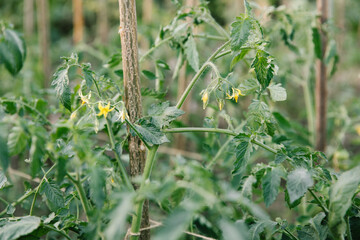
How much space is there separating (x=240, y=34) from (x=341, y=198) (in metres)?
0.46

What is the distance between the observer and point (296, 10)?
140 cm

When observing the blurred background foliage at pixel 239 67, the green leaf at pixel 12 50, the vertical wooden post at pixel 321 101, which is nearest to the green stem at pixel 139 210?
the blurred background foliage at pixel 239 67

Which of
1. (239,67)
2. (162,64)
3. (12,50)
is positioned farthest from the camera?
(239,67)

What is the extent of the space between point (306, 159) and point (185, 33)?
1.89 feet

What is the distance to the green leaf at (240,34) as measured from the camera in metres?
0.80

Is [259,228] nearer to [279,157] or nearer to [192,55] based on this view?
[279,157]

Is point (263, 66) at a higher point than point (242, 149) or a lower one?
higher

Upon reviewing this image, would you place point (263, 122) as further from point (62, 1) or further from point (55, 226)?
point (62, 1)

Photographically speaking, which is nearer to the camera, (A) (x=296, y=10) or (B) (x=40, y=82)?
(A) (x=296, y=10)

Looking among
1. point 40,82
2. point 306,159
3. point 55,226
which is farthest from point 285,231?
point 40,82

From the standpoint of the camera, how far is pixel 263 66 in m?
0.83

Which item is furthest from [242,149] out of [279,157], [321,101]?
[321,101]

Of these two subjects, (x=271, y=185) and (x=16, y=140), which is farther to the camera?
(x=271, y=185)

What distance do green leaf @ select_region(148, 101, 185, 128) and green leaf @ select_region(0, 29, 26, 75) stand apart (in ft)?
1.15
